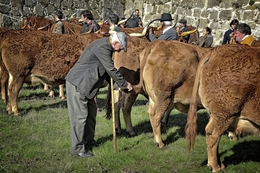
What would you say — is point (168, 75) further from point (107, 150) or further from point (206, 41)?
point (206, 41)

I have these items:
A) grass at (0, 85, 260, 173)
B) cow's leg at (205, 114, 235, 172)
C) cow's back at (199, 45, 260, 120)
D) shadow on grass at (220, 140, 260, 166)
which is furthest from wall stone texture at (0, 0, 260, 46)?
cow's leg at (205, 114, 235, 172)

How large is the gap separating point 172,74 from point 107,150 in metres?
1.71

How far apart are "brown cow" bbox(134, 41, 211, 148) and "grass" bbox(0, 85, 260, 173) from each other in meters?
0.56

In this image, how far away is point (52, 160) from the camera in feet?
18.0

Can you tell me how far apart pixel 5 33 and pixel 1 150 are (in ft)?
10.6

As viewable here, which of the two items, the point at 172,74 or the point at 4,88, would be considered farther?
the point at 4,88

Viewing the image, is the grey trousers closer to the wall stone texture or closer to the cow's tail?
the cow's tail

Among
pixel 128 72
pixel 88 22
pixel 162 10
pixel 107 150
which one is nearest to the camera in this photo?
pixel 107 150

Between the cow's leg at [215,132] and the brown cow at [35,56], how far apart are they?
4.06 m

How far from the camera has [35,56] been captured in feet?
25.5

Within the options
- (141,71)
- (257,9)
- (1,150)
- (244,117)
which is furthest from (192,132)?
(257,9)

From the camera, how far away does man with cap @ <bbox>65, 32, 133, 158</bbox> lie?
17.6ft

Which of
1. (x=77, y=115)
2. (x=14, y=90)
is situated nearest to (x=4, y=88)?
(x=14, y=90)

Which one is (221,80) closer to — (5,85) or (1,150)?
(1,150)
